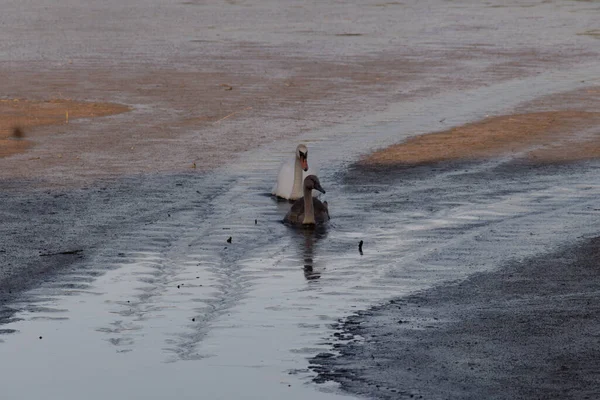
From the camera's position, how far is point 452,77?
3123 centimetres

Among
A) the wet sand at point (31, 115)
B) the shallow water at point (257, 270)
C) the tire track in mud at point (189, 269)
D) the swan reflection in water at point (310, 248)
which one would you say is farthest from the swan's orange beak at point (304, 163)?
the wet sand at point (31, 115)

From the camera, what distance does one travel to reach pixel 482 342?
1043cm

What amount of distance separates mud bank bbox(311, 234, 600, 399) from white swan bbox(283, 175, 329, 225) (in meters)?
2.75

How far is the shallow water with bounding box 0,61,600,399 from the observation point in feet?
31.9

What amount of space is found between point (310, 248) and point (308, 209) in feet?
3.04

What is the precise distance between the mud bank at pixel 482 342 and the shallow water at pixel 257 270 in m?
0.30

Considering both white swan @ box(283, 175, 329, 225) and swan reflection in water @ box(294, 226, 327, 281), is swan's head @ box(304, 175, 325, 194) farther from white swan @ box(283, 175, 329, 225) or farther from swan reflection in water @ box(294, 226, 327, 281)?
swan reflection in water @ box(294, 226, 327, 281)

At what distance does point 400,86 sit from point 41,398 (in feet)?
69.3

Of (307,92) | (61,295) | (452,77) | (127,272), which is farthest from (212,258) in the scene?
(452,77)

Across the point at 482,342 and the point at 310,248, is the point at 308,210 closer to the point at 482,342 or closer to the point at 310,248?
the point at 310,248

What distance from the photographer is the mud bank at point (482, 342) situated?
9352 millimetres

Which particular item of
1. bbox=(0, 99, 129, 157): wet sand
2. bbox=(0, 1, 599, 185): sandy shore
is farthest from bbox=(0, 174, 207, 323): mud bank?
bbox=(0, 99, 129, 157): wet sand

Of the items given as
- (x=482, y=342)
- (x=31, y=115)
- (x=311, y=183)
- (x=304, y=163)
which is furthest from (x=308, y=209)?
(x=31, y=115)

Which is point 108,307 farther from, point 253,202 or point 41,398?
point 253,202
